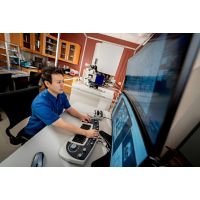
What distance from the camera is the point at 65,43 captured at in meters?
4.71

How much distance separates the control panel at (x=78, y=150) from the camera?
643 mm

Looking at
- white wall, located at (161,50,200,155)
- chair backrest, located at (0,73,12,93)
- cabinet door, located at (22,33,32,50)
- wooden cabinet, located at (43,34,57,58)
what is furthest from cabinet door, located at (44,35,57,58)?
white wall, located at (161,50,200,155)

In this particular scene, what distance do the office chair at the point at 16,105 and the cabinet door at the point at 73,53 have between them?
160 inches

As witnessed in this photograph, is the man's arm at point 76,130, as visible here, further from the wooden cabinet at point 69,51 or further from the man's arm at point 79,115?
the wooden cabinet at point 69,51

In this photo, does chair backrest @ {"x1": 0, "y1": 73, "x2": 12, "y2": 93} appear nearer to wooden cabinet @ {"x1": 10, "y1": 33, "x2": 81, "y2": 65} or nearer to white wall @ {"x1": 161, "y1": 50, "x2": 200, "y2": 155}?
wooden cabinet @ {"x1": 10, "y1": 33, "x2": 81, "y2": 65}

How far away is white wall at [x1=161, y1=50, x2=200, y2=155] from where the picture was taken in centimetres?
92

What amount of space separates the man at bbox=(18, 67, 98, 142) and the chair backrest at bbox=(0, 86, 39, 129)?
0.11 metres

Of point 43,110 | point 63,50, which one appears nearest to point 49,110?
point 43,110

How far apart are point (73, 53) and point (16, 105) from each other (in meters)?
4.42
